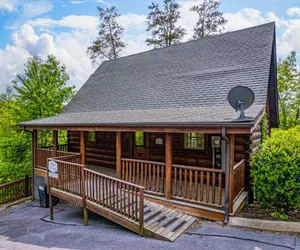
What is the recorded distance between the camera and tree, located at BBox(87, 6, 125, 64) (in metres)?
22.8

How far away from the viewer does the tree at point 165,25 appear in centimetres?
2250

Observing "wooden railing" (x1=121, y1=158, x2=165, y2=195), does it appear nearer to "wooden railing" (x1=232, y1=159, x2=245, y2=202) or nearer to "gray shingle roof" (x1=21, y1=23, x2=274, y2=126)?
"gray shingle roof" (x1=21, y1=23, x2=274, y2=126)

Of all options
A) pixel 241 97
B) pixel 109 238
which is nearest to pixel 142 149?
pixel 109 238

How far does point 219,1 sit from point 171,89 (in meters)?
16.3

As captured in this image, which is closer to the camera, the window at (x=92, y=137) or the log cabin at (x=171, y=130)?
the log cabin at (x=171, y=130)

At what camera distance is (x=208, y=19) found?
72.5 ft

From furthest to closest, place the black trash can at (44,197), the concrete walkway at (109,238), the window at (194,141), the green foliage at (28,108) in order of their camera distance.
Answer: the green foliage at (28,108), the black trash can at (44,197), the window at (194,141), the concrete walkway at (109,238)

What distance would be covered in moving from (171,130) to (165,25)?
63.5 ft

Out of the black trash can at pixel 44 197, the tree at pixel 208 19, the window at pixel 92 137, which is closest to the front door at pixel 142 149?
the window at pixel 92 137

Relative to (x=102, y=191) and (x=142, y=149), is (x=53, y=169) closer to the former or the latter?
(x=102, y=191)

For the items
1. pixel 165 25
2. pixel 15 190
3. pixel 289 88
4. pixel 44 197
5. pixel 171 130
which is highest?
pixel 165 25

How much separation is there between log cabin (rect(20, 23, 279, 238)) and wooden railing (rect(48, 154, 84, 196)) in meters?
0.03

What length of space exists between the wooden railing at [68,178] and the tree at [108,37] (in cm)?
1730

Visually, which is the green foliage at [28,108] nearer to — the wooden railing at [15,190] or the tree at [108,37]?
the wooden railing at [15,190]
